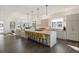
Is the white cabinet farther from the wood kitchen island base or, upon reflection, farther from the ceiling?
the wood kitchen island base

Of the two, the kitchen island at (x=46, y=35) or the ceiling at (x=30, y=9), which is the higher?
the ceiling at (x=30, y=9)

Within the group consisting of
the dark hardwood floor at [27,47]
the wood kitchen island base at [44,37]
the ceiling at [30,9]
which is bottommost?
the dark hardwood floor at [27,47]

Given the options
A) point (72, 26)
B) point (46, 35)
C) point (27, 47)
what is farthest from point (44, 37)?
point (72, 26)

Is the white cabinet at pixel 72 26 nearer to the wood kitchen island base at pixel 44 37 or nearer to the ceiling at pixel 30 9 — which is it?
the ceiling at pixel 30 9

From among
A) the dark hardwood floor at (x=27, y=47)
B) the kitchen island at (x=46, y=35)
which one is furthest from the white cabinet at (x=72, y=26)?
the kitchen island at (x=46, y=35)

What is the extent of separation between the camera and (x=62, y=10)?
3.12 metres

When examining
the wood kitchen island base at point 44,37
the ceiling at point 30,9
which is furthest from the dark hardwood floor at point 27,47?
the ceiling at point 30,9

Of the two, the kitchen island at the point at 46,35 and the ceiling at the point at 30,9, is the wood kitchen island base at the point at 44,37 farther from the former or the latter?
the ceiling at the point at 30,9

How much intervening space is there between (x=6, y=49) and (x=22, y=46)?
0.41 metres

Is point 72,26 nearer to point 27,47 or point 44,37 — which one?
point 44,37

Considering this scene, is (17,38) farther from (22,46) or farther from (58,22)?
(58,22)

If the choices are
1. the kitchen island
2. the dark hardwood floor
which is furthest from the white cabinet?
the kitchen island
